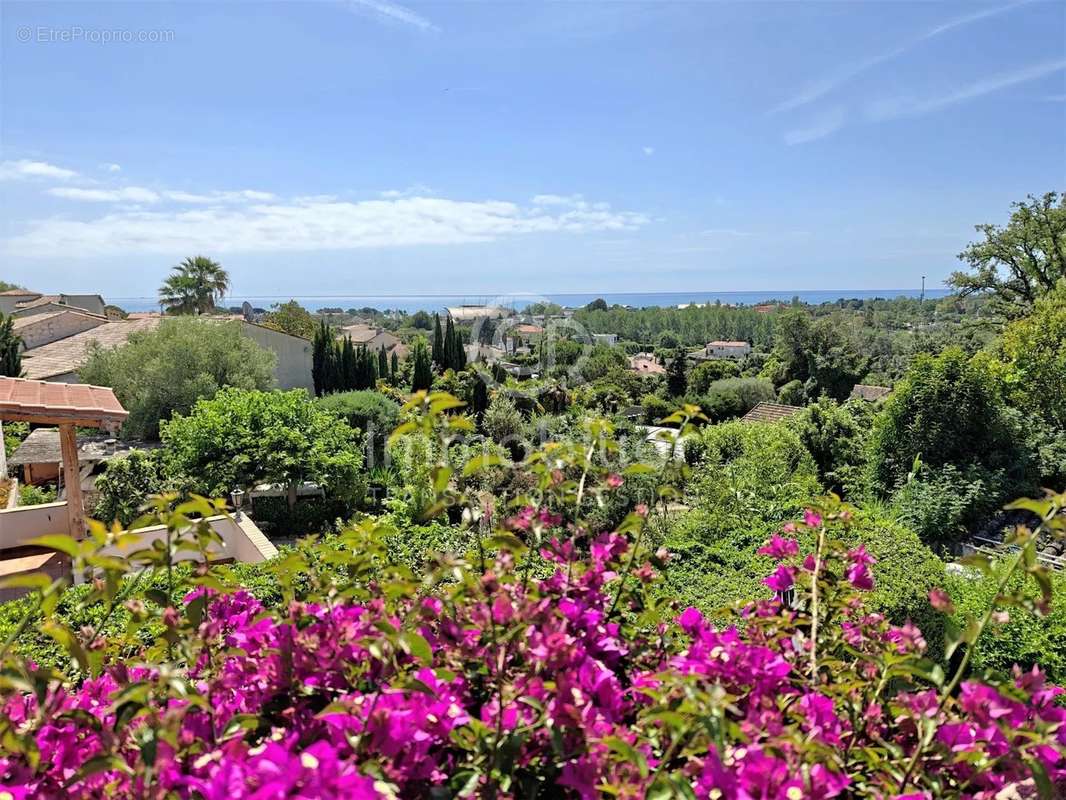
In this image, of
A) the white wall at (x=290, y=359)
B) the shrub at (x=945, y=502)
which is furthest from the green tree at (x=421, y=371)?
the shrub at (x=945, y=502)

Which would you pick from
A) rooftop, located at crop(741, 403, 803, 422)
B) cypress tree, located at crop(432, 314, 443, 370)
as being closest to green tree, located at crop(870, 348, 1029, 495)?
rooftop, located at crop(741, 403, 803, 422)

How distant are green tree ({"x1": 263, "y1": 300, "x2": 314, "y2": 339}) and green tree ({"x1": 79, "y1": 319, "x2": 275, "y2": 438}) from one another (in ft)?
48.3

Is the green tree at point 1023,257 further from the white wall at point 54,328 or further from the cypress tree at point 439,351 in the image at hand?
the white wall at point 54,328

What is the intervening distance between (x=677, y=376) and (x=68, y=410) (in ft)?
101

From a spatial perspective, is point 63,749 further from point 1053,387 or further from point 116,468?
point 1053,387

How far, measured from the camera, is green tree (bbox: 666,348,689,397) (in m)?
33.2

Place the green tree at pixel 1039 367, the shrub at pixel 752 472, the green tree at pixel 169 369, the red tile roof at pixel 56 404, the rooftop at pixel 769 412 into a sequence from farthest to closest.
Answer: the rooftop at pixel 769 412 < the green tree at pixel 169 369 < the green tree at pixel 1039 367 < the shrub at pixel 752 472 < the red tile roof at pixel 56 404

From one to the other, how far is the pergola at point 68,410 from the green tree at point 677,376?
29.4 metres

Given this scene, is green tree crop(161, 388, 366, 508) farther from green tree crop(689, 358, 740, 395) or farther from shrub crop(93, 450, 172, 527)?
green tree crop(689, 358, 740, 395)

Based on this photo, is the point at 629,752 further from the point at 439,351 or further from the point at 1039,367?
the point at 439,351

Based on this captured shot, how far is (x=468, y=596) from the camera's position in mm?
1013

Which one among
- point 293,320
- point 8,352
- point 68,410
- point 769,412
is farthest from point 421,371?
point 68,410

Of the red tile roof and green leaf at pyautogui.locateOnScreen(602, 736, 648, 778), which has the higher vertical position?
green leaf at pyautogui.locateOnScreen(602, 736, 648, 778)

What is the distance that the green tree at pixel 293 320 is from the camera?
34.9 metres
